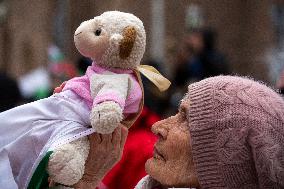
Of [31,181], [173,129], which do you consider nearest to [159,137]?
[173,129]

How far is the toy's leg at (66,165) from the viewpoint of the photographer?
9.09ft

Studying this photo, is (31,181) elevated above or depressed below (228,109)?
below

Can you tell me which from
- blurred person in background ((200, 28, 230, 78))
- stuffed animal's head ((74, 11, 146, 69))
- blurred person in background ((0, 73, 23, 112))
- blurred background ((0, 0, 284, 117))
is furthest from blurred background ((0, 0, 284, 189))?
stuffed animal's head ((74, 11, 146, 69))

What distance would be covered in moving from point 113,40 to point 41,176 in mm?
551

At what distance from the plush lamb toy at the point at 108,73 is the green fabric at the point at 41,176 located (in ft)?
0.08

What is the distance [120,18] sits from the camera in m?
2.95

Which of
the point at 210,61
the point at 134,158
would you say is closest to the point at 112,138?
the point at 134,158

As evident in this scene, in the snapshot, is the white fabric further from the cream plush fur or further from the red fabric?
the red fabric

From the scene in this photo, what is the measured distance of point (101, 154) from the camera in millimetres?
2982

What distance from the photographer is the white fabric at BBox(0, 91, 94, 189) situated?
2850 mm

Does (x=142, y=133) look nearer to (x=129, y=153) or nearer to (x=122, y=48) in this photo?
(x=129, y=153)

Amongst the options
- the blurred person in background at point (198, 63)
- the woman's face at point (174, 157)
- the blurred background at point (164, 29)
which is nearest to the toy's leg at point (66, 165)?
the woman's face at point (174, 157)

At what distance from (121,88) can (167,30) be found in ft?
45.0

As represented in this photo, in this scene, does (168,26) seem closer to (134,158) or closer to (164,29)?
(164,29)
